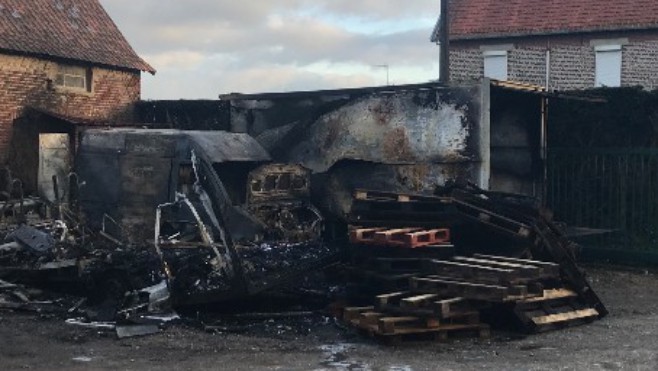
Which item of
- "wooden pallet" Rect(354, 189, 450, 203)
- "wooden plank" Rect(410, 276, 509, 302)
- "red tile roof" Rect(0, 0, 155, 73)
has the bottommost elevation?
"wooden plank" Rect(410, 276, 509, 302)

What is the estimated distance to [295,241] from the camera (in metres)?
11.0

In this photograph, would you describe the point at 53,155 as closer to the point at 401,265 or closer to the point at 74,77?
the point at 74,77

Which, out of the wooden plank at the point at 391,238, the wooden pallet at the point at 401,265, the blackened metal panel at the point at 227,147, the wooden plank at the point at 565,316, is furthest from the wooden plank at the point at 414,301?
the blackened metal panel at the point at 227,147

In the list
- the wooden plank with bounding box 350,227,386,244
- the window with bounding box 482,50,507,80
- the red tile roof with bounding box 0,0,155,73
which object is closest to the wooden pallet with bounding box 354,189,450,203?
the wooden plank with bounding box 350,227,386,244

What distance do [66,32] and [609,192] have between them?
14628mm

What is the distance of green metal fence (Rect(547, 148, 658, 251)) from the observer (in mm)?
13562

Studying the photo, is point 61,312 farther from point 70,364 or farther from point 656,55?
point 656,55

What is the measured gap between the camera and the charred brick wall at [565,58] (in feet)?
86.4

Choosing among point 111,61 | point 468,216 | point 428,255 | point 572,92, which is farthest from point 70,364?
point 111,61

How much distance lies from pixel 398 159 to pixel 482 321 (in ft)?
12.9

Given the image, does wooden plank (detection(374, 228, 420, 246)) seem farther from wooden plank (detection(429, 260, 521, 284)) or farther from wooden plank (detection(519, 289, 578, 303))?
wooden plank (detection(519, 289, 578, 303))

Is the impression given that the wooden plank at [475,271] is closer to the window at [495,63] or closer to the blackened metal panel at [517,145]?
the blackened metal panel at [517,145]

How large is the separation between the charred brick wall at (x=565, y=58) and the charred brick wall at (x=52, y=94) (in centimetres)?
1167

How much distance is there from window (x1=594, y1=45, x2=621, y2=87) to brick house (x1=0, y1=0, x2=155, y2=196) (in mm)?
15563
